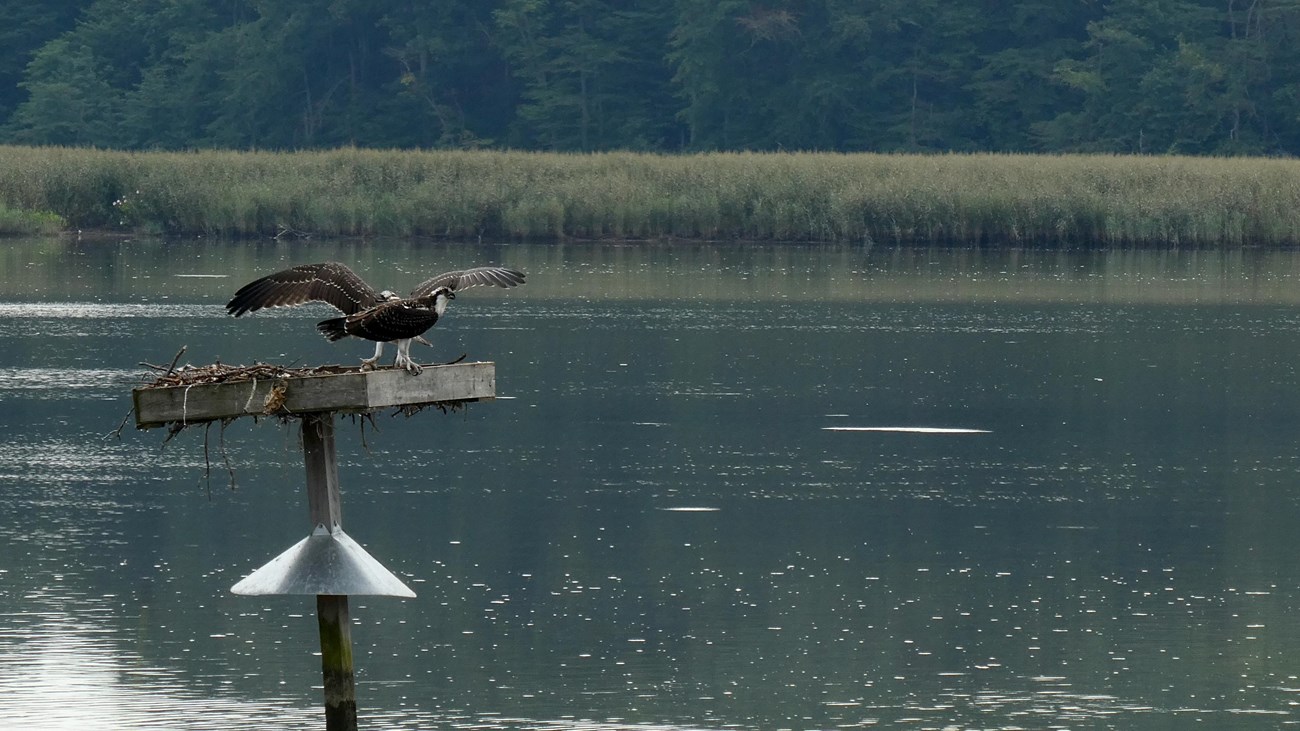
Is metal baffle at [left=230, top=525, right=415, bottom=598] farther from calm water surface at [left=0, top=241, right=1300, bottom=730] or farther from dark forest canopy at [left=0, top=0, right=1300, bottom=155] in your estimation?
dark forest canopy at [left=0, top=0, right=1300, bottom=155]

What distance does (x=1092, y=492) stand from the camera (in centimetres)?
1552

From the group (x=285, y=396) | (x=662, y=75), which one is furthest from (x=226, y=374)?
(x=662, y=75)

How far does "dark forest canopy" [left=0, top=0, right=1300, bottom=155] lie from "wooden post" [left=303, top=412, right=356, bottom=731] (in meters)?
50.8

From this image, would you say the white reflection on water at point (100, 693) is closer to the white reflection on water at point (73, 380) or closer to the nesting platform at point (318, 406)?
the nesting platform at point (318, 406)

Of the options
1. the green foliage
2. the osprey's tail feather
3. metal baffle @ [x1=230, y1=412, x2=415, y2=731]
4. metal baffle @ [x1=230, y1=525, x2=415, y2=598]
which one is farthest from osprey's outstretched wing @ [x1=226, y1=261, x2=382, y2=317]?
the green foliage

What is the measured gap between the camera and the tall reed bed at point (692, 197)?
40531 millimetres

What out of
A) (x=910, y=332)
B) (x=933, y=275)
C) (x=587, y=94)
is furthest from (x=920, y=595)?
(x=587, y=94)

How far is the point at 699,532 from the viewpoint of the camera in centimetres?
1379

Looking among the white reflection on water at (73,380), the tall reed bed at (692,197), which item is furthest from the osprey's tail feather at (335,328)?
the tall reed bed at (692,197)

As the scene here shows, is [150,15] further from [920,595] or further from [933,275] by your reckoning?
[920,595]

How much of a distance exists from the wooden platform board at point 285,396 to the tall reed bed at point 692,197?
3350 centimetres

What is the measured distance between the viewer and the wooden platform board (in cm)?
757

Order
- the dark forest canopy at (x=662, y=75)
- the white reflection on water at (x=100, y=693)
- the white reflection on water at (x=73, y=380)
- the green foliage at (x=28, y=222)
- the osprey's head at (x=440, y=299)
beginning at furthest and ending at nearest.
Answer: the dark forest canopy at (x=662, y=75) → the green foliage at (x=28, y=222) → the white reflection on water at (x=73, y=380) → the white reflection on water at (x=100, y=693) → the osprey's head at (x=440, y=299)

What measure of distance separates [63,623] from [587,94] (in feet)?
175
